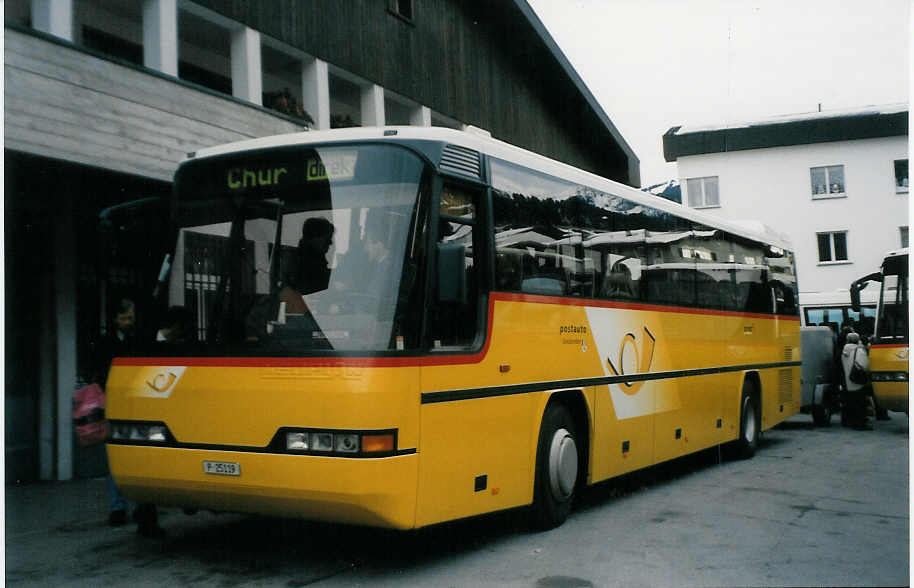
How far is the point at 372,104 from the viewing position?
54.0 feet

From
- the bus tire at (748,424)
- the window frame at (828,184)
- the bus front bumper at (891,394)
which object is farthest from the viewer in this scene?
the window frame at (828,184)

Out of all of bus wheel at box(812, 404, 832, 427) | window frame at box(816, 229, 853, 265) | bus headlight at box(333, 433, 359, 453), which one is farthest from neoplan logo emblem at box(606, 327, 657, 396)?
window frame at box(816, 229, 853, 265)

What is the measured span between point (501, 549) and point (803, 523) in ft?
8.84

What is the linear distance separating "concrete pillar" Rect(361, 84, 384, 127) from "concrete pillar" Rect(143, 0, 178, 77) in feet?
15.3

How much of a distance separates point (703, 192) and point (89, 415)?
2564 centimetres

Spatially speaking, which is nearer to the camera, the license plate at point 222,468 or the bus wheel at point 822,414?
the license plate at point 222,468

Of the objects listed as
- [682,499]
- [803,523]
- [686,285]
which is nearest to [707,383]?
[686,285]

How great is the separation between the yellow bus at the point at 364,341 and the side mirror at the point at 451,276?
0.04ft

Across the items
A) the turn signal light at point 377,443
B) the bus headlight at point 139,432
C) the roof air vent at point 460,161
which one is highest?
the roof air vent at point 460,161

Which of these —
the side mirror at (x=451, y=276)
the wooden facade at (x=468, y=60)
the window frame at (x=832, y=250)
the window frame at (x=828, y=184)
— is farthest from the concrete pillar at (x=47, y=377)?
the window frame at (x=832, y=250)

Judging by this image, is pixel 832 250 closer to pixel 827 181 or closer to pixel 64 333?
pixel 827 181

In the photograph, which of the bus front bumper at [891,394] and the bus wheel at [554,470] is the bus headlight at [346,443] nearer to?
the bus wheel at [554,470]

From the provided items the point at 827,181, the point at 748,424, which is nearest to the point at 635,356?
the point at 748,424

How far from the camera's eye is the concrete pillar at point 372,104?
53.7 ft
